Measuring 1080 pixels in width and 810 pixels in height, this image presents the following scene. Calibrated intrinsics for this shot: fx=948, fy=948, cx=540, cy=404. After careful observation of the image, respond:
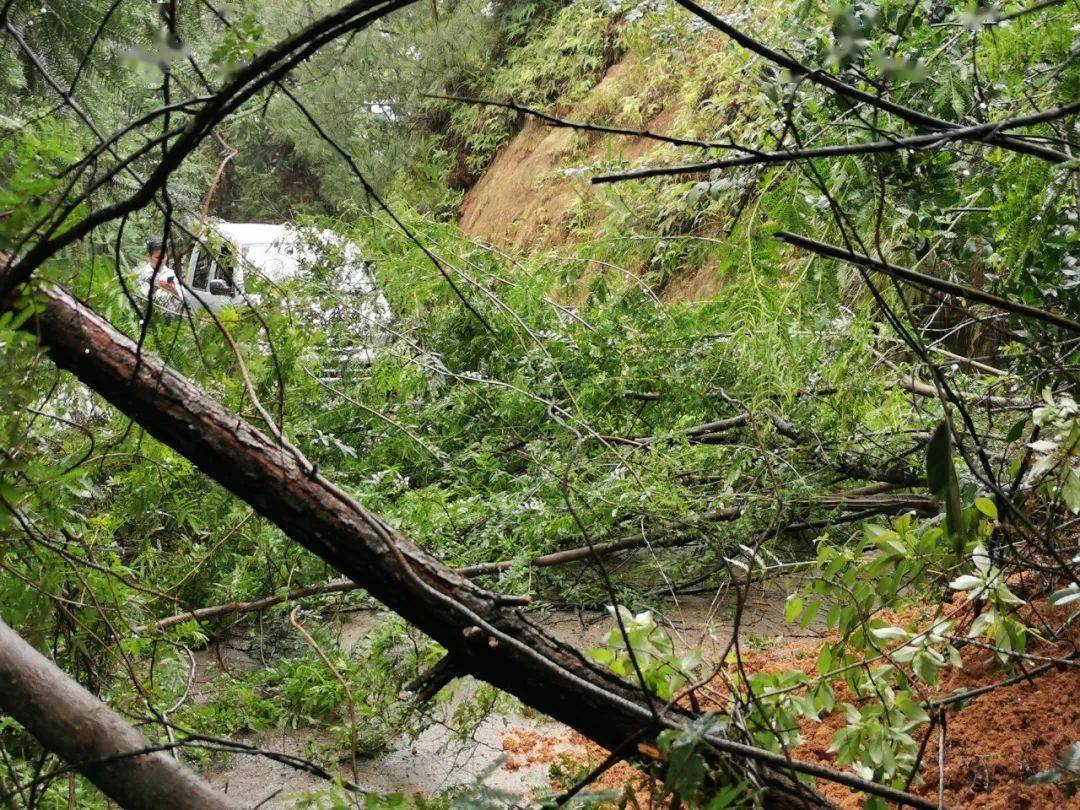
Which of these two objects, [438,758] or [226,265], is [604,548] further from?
[226,265]

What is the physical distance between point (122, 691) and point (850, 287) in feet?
15.8

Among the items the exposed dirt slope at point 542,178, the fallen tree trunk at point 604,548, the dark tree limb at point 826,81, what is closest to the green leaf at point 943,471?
the dark tree limb at point 826,81

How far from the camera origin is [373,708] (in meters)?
2.90

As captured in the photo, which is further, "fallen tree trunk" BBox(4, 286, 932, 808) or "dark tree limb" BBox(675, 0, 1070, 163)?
"fallen tree trunk" BBox(4, 286, 932, 808)

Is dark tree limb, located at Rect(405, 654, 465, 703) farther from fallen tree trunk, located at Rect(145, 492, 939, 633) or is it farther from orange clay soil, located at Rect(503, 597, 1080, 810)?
fallen tree trunk, located at Rect(145, 492, 939, 633)

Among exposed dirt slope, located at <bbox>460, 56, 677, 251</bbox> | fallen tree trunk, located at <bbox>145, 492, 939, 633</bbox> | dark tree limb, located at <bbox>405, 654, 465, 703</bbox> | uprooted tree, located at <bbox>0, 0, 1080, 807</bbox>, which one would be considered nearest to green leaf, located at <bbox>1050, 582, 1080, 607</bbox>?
uprooted tree, located at <bbox>0, 0, 1080, 807</bbox>

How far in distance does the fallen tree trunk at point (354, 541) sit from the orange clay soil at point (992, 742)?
0.22 metres

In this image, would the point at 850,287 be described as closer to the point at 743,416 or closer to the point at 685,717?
the point at 743,416

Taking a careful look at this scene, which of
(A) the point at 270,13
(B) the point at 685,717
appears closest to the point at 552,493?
(B) the point at 685,717

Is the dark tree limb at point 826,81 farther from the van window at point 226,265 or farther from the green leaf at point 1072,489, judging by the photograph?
the van window at point 226,265

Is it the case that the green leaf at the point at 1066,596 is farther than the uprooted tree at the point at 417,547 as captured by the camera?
Yes

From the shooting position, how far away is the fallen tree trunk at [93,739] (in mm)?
1470

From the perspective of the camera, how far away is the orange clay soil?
2.01 m

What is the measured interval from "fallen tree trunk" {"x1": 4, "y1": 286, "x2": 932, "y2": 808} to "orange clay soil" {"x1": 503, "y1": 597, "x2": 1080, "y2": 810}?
22 centimetres
